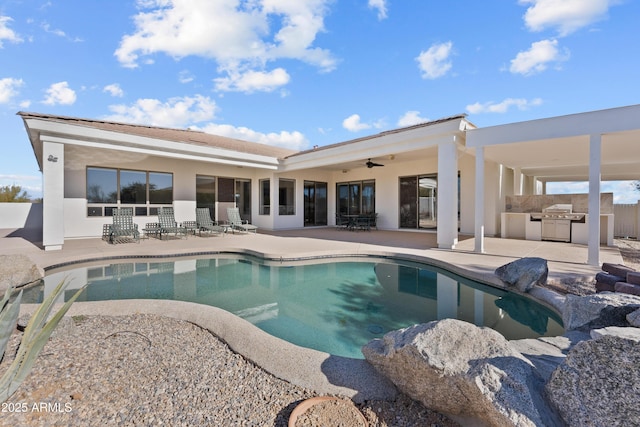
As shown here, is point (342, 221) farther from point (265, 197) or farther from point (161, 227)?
point (161, 227)

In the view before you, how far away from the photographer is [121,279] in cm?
602

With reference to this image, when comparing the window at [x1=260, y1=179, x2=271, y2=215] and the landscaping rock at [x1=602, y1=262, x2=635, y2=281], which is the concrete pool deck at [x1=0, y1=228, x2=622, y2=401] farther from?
the window at [x1=260, y1=179, x2=271, y2=215]

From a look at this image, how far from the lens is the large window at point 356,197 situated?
1478cm

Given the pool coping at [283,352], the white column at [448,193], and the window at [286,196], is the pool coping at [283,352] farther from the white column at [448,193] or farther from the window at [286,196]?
the window at [286,196]

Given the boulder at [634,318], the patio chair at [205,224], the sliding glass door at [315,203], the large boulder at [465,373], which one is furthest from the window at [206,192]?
the boulder at [634,318]

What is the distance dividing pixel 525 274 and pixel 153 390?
5.33 metres

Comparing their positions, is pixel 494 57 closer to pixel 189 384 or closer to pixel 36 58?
pixel 189 384

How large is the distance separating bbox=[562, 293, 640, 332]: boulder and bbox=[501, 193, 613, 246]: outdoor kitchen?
847 cm

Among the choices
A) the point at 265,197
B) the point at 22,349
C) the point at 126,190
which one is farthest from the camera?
the point at 265,197

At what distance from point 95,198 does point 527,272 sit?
1294cm

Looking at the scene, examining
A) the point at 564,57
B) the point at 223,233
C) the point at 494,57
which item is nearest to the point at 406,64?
the point at 494,57

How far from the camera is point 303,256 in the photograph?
24.5 feet

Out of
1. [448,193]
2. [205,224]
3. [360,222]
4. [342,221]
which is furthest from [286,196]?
[448,193]

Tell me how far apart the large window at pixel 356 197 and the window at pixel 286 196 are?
2810 millimetres
